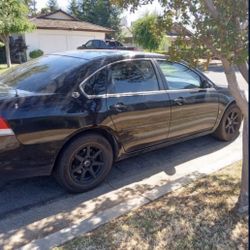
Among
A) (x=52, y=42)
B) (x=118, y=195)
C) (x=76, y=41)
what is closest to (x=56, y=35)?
(x=52, y=42)

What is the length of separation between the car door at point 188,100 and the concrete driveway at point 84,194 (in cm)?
41

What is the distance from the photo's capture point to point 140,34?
26.7 metres

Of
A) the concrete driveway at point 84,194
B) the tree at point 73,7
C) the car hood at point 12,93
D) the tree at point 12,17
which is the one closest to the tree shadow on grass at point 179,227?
the concrete driveway at point 84,194

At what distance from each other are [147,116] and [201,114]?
1.08 meters

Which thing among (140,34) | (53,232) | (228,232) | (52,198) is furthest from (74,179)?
(140,34)

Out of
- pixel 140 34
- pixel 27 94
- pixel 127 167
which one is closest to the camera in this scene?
pixel 27 94

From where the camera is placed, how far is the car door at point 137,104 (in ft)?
12.0

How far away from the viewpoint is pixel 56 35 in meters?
25.6

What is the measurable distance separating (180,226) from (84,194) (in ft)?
4.01

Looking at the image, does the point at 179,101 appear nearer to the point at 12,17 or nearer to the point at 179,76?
the point at 179,76

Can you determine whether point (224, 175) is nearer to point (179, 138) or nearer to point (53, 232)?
point (179, 138)

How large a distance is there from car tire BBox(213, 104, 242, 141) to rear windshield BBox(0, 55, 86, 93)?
8.45ft

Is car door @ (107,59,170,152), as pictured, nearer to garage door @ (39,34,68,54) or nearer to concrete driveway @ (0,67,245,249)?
concrete driveway @ (0,67,245,249)

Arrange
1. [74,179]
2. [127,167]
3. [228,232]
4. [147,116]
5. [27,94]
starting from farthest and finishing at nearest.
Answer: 1. [127,167]
2. [147,116]
3. [74,179]
4. [27,94]
5. [228,232]
